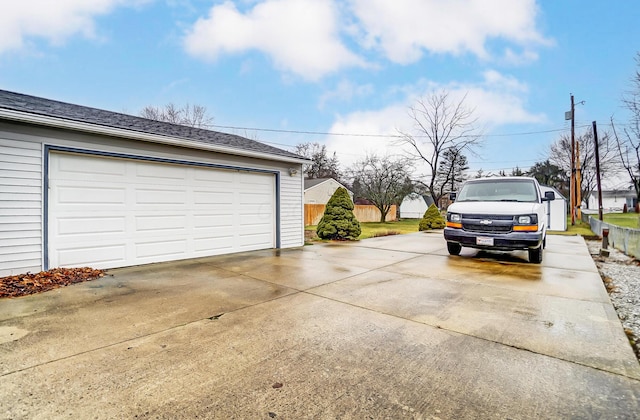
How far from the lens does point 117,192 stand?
5.76m

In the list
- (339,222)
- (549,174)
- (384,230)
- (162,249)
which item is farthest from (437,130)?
(549,174)

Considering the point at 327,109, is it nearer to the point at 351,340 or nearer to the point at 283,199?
the point at 283,199

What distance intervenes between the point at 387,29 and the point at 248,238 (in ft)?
29.2

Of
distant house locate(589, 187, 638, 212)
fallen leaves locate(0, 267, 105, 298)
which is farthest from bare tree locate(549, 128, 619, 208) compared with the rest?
fallen leaves locate(0, 267, 105, 298)

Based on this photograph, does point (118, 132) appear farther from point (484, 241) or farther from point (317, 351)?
point (484, 241)

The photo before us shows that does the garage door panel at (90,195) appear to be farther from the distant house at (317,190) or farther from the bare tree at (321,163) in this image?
the bare tree at (321,163)

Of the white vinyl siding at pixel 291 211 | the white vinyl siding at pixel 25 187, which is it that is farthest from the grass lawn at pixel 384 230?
the white vinyl siding at pixel 25 187

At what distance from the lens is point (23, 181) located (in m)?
4.81

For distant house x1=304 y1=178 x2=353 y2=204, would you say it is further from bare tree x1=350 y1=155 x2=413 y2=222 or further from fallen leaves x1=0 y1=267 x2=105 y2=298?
fallen leaves x1=0 y1=267 x2=105 y2=298

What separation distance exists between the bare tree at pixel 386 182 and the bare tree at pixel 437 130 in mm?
1906

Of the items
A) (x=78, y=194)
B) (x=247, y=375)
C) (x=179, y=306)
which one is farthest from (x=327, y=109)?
(x=247, y=375)

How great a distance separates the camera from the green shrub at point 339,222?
10.5m

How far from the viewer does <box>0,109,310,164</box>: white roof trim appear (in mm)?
4638

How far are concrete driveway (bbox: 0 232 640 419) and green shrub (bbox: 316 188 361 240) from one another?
5.86 m
